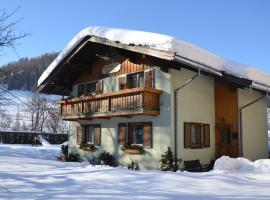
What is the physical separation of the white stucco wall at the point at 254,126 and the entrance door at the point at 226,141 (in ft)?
1.84

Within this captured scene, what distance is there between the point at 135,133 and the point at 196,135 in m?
2.78

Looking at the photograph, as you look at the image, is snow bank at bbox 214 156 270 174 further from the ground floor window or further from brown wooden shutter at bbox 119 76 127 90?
the ground floor window

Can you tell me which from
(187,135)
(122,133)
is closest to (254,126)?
(187,135)

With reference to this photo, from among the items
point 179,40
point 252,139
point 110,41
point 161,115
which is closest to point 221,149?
point 252,139

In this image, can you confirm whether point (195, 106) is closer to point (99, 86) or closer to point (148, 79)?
point (148, 79)

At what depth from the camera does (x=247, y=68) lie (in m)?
18.9

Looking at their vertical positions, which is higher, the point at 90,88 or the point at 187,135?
the point at 90,88

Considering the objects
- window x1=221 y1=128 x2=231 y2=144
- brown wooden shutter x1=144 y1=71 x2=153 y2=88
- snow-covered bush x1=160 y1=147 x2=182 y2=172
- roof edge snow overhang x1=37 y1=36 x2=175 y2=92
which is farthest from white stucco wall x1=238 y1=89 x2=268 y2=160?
roof edge snow overhang x1=37 y1=36 x2=175 y2=92

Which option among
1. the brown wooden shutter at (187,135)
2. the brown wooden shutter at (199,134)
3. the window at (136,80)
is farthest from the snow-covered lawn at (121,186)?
the window at (136,80)

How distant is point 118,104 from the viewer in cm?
1662

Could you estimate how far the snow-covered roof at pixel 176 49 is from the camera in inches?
579

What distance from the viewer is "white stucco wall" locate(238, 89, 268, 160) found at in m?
18.2

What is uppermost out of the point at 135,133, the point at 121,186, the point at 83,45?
the point at 83,45

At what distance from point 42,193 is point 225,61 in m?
12.1
